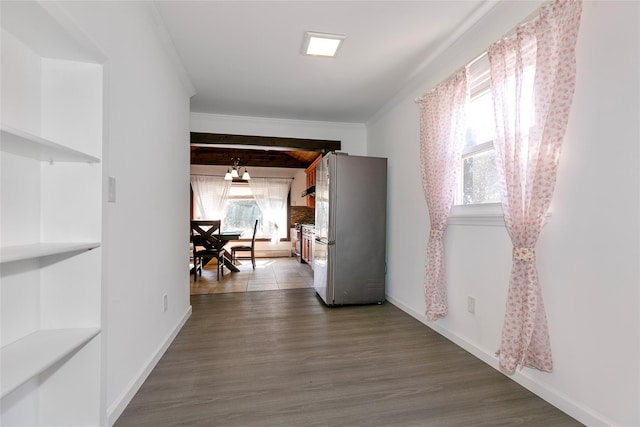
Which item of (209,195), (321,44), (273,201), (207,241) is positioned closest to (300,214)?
(273,201)

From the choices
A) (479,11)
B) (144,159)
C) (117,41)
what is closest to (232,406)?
(144,159)

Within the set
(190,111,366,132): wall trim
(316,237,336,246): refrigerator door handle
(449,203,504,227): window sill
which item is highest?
(190,111,366,132): wall trim

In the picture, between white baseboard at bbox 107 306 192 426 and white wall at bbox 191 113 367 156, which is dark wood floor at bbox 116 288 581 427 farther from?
white wall at bbox 191 113 367 156

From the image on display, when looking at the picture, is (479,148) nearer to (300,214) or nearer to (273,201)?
(300,214)

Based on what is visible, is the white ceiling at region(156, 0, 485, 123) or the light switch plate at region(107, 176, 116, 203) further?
the white ceiling at region(156, 0, 485, 123)

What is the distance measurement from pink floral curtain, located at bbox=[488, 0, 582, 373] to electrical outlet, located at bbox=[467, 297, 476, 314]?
0.50 m

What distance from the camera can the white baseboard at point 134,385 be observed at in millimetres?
1376

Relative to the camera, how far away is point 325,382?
1.75 m

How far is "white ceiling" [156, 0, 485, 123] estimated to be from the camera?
6.12ft

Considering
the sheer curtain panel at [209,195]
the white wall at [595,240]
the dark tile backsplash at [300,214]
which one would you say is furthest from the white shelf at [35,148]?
the dark tile backsplash at [300,214]

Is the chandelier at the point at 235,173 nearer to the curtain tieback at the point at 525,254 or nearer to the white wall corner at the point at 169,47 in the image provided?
the white wall corner at the point at 169,47

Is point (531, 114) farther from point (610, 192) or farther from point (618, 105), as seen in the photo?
point (610, 192)

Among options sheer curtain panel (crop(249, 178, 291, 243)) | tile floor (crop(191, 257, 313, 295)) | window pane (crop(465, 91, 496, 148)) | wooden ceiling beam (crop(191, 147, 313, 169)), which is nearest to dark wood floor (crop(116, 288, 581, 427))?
tile floor (crop(191, 257, 313, 295))

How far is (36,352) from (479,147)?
2.63 m
